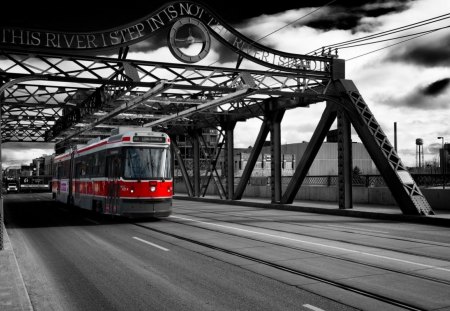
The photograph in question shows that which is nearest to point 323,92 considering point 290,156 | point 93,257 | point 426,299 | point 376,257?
point 376,257

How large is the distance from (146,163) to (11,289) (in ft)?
39.0

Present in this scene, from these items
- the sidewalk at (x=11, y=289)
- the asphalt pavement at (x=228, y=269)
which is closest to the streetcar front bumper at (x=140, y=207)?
the asphalt pavement at (x=228, y=269)

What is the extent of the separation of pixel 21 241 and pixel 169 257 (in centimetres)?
517

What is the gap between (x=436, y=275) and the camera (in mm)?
8312

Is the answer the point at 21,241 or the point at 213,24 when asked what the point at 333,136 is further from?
the point at 21,241

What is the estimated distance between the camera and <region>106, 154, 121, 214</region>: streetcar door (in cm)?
1859

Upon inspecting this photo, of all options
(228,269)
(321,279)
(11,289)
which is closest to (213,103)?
(228,269)

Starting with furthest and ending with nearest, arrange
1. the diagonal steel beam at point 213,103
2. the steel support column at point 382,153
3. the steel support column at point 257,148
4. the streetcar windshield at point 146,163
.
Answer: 1. the steel support column at point 257,148
2. the diagonal steel beam at point 213,103
3. the steel support column at point 382,153
4. the streetcar windshield at point 146,163

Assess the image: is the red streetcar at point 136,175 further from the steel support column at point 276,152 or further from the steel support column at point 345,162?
the steel support column at point 276,152

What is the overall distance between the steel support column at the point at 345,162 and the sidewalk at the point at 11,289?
16348 mm

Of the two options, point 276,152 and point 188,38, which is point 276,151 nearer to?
point 276,152

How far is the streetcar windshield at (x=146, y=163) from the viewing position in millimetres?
18484

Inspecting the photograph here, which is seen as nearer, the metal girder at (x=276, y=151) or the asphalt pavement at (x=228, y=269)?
the asphalt pavement at (x=228, y=269)

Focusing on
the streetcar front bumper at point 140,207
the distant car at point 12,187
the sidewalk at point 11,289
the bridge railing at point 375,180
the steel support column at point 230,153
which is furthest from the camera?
the distant car at point 12,187
